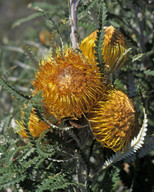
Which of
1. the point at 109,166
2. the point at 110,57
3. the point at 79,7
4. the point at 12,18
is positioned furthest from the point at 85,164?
the point at 12,18

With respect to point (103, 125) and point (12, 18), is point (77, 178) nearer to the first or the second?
point (103, 125)

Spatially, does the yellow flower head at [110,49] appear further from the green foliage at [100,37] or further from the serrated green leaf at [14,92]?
the serrated green leaf at [14,92]

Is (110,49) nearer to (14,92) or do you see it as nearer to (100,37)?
(100,37)

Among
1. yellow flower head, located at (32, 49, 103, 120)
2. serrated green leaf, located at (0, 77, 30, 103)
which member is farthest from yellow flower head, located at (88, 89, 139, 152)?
serrated green leaf, located at (0, 77, 30, 103)

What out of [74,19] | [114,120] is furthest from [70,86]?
[74,19]

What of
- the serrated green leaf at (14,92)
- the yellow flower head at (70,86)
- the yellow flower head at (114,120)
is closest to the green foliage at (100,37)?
the yellow flower head at (70,86)

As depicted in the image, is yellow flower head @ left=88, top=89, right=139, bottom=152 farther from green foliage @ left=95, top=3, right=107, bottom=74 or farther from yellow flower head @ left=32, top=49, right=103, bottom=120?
green foliage @ left=95, top=3, right=107, bottom=74

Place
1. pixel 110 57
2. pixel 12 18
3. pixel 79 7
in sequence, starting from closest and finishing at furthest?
Answer: 1. pixel 110 57
2. pixel 79 7
3. pixel 12 18
